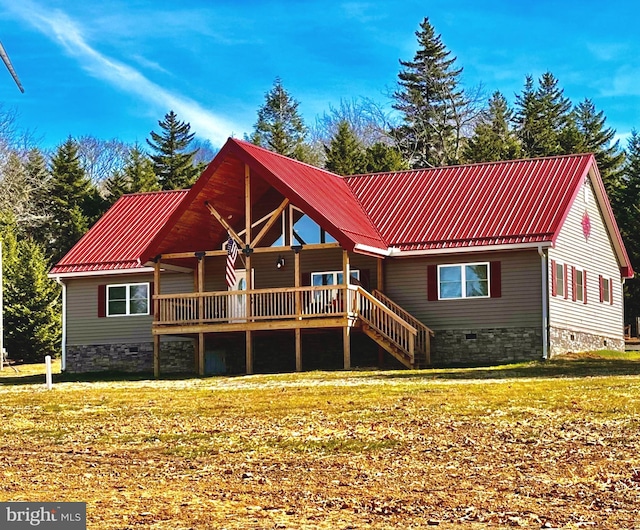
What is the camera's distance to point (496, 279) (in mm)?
30844

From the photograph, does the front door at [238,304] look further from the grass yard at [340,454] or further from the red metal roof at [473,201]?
the grass yard at [340,454]

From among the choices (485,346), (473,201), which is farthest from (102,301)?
(485,346)

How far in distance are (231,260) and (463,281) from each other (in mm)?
6486

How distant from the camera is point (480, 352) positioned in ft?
101

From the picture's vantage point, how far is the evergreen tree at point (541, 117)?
Answer: 61375 mm

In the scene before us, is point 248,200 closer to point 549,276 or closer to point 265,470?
point 549,276

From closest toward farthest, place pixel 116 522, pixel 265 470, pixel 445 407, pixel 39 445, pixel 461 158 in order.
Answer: pixel 116 522
pixel 265 470
pixel 39 445
pixel 445 407
pixel 461 158

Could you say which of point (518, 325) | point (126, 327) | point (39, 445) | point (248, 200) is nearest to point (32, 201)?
point (126, 327)

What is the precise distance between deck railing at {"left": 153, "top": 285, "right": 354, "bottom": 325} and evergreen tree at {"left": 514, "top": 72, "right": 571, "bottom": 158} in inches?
1255

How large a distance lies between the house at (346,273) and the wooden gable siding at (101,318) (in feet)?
0.15

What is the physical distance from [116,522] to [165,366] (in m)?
24.0

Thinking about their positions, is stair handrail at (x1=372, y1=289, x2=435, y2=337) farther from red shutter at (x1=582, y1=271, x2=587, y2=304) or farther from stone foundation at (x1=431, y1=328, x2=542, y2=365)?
red shutter at (x1=582, y1=271, x2=587, y2=304)

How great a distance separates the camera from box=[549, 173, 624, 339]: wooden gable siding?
104ft

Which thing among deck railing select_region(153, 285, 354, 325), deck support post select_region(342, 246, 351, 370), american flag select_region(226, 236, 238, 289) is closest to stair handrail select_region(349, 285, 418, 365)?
deck support post select_region(342, 246, 351, 370)
